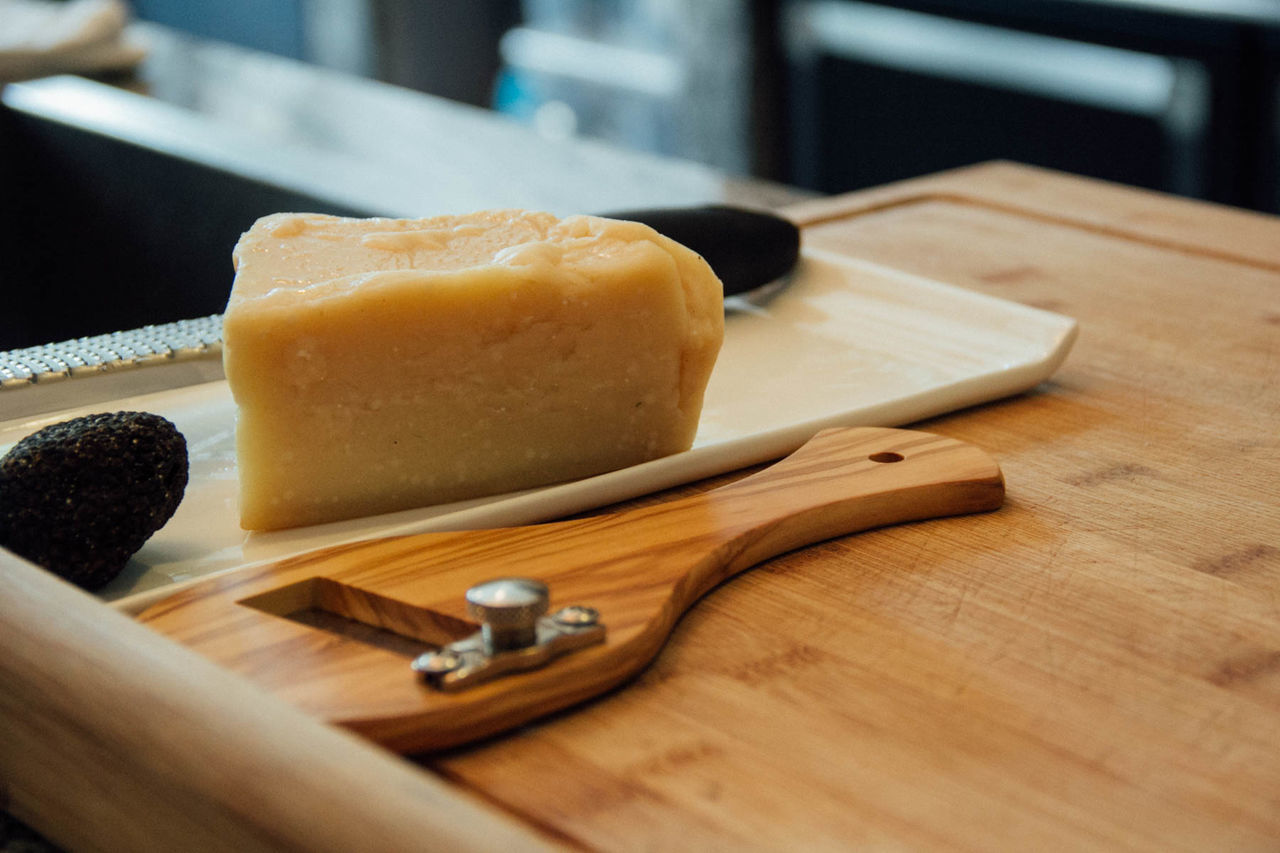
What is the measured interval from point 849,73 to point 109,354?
8.19 ft

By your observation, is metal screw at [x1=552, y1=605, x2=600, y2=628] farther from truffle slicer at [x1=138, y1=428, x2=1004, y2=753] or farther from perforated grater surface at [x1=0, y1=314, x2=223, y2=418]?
perforated grater surface at [x1=0, y1=314, x2=223, y2=418]

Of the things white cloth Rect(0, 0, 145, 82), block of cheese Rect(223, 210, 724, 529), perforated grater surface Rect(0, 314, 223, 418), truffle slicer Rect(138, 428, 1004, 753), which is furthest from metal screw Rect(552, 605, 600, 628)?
white cloth Rect(0, 0, 145, 82)

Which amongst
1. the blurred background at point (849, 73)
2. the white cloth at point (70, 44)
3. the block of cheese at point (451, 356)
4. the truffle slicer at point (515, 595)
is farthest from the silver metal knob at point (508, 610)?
the white cloth at point (70, 44)

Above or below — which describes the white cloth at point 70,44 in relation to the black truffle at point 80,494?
above

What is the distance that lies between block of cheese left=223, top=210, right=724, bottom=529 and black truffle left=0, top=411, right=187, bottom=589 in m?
0.06

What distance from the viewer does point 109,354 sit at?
2.79 ft

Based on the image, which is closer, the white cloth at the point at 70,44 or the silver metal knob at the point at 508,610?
the silver metal knob at the point at 508,610

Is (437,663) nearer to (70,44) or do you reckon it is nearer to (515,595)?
(515,595)

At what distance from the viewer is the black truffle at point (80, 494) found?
1.91 feet

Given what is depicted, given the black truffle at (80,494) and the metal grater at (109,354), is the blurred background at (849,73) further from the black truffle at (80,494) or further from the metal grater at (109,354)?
the black truffle at (80,494)

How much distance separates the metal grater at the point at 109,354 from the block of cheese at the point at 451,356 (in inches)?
6.4

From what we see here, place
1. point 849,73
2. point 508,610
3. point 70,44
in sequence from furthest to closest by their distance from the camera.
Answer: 1. point 849,73
2. point 70,44
3. point 508,610

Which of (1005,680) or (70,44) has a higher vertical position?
(70,44)

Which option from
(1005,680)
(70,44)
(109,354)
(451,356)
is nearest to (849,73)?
(70,44)
